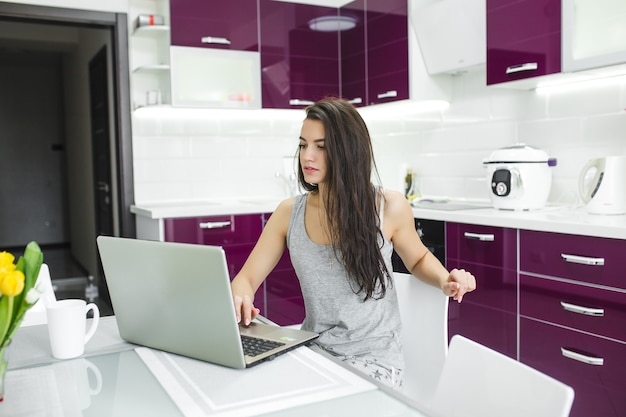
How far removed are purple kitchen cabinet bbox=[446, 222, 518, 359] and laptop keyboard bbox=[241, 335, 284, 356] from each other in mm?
1626

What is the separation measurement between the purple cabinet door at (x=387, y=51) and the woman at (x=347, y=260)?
2.08 metres

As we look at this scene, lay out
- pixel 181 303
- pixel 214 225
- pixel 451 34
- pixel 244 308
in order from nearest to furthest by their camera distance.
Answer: pixel 181 303 < pixel 244 308 < pixel 451 34 < pixel 214 225

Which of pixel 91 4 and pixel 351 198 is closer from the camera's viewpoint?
pixel 351 198

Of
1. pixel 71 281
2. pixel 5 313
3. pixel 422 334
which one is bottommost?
pixel 71 281

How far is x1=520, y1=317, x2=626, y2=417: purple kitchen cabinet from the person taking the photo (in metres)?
2.20

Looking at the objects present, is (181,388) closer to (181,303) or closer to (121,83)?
(181,303)

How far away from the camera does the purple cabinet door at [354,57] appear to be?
3.98m

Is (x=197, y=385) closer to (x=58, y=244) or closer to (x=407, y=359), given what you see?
(x=407, y=359)

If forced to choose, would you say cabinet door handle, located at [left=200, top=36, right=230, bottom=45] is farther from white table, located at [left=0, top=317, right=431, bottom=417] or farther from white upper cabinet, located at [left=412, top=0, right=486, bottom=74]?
white table, located at [left=0, top=317, right=431, bottom=417]

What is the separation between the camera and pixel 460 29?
128 inches

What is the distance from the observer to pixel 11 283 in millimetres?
839

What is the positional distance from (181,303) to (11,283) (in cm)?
36

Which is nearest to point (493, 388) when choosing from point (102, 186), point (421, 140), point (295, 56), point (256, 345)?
point (256, 345)

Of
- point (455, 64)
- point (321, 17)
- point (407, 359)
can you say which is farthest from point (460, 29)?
point (407, 359)
